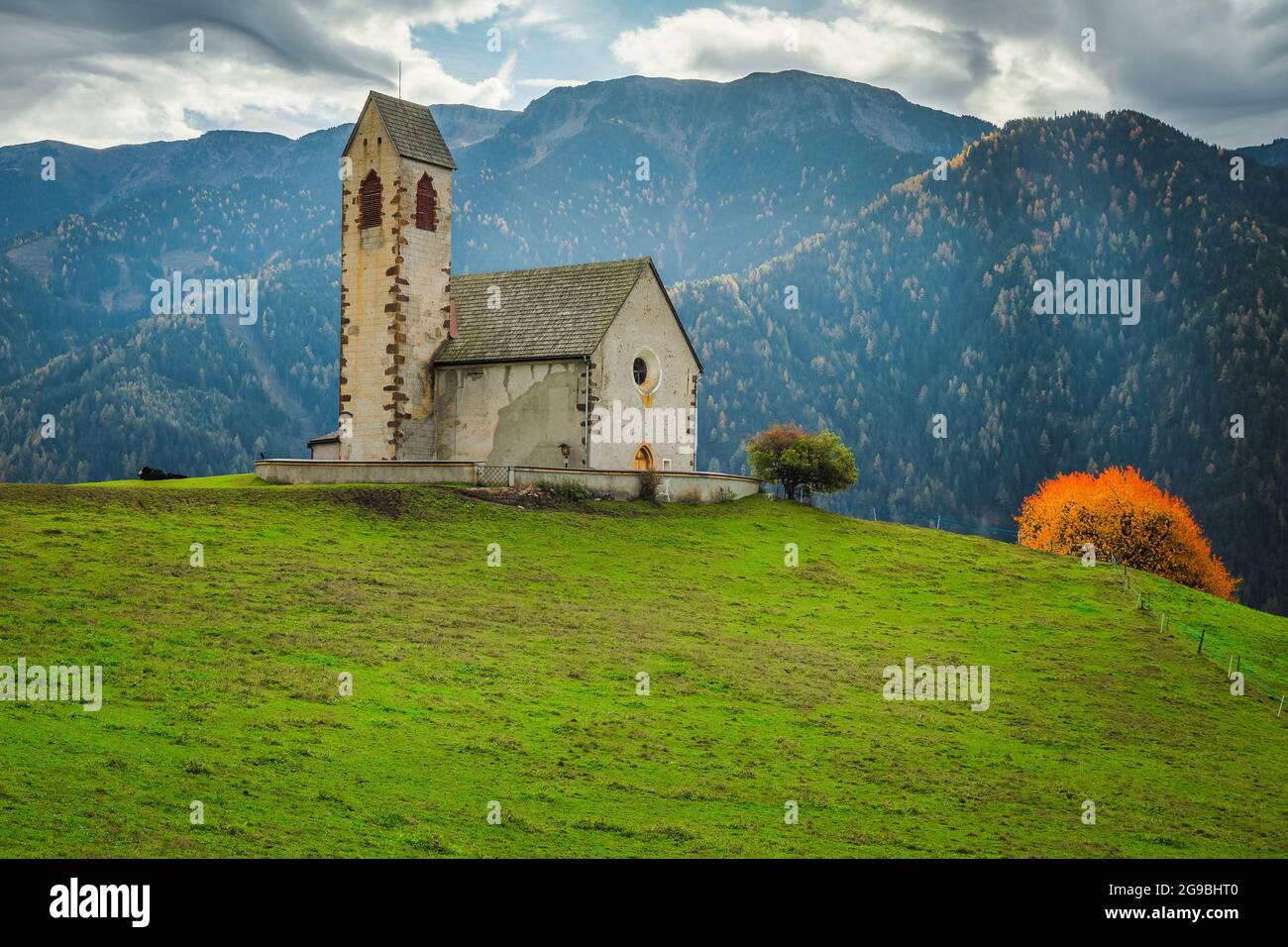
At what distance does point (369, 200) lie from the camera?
5591 centimetres

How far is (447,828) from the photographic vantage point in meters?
18.3

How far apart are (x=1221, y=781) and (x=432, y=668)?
682 inches

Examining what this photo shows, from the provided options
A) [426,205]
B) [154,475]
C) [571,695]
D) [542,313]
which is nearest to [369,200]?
[426,205]

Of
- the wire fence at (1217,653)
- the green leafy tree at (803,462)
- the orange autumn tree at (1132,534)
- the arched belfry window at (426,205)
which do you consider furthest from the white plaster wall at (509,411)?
the orange autumn tree at (1132,534)

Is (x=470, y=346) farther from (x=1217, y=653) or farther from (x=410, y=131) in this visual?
(x=1217, y=653)

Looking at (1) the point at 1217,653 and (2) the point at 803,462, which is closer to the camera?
(1) the point at 1217,653

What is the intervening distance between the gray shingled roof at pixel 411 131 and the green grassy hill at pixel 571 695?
60.1ft

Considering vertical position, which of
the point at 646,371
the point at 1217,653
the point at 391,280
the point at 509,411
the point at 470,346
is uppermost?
the point at 391,280

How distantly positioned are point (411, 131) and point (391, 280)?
7300 mm

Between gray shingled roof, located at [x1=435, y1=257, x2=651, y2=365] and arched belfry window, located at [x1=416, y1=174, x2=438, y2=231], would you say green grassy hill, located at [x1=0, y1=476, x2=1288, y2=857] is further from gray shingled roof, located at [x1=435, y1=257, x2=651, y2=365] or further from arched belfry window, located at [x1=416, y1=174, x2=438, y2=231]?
arched belfry window, located at [x1=416, y1=174, x2=438, y2=231]

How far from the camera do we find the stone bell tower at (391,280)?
54500 mm

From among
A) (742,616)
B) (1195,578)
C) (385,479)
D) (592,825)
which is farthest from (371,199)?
(1195,578)

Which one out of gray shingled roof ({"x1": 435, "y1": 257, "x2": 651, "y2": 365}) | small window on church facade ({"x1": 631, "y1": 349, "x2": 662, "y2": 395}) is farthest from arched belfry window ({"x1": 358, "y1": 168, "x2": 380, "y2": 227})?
small window on church facade ({"x1": 631, "y1": 349, "x2": 662, "y2": 395})

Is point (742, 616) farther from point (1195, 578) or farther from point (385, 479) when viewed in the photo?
point (1195, 578)
